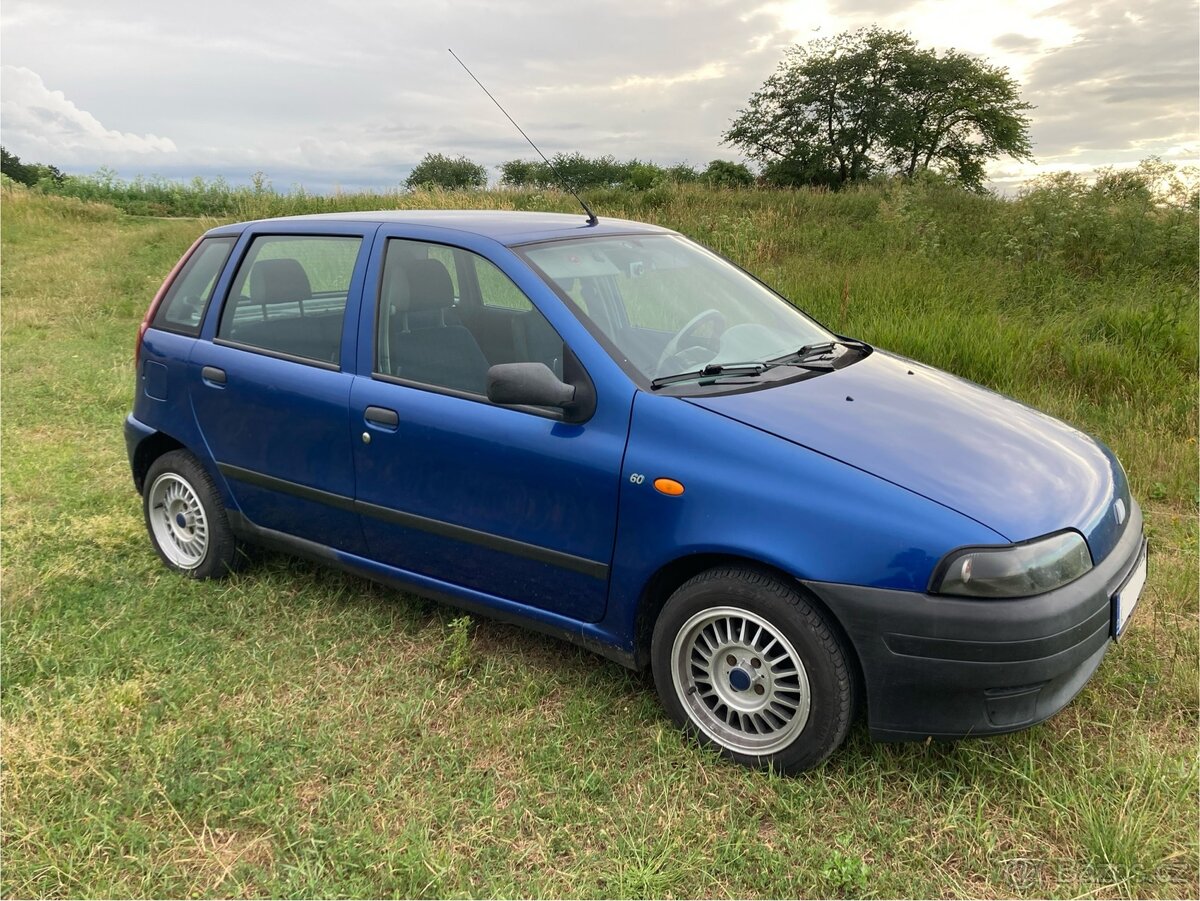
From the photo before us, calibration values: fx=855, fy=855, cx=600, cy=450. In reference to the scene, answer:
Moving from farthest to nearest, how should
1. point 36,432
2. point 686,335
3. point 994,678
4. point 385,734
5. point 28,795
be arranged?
1. point 36,432
2. point 686,335
3. point 385,734
4. point 28,795
5. point 994,678

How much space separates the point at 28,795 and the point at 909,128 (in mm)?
38394

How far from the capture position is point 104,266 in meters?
16.0

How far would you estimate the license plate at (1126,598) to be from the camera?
2.53m

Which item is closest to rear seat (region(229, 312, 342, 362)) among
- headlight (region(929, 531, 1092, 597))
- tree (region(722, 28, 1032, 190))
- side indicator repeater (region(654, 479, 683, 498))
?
side indicator repeater (region(654, 479, 683, 498))

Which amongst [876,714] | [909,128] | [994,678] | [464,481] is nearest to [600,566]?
[464,481]

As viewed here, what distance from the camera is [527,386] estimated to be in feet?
8.90

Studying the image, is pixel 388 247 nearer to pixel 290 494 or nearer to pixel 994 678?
pixel 290 494

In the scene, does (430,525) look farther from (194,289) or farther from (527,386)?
(194,289)

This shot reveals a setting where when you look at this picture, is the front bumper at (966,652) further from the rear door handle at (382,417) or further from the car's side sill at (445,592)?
the rear door handle at (382,417)

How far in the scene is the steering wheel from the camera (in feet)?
9.84

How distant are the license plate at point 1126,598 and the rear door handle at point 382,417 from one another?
8.02 feet

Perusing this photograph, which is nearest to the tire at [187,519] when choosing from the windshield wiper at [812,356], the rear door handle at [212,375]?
the rear door handle at [212,375]

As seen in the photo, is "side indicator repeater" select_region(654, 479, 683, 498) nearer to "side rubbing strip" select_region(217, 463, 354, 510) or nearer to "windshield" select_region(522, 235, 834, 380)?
"windshield" select_region(522, 235, 834, 380)

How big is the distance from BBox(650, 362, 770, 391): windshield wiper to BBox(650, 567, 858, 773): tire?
660 mm
